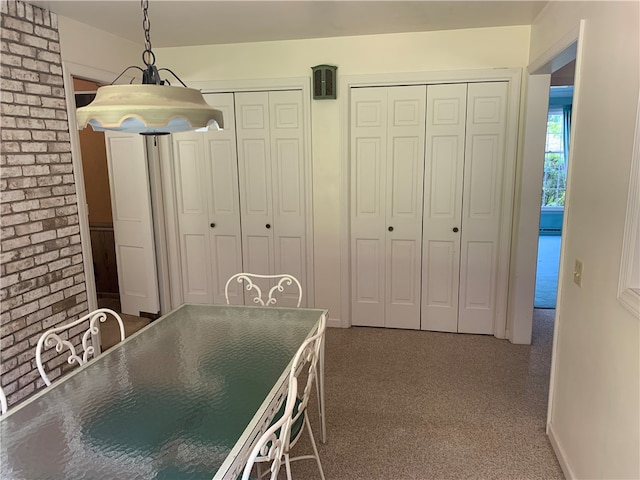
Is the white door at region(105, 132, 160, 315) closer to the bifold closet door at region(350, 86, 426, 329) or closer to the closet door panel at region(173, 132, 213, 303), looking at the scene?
the closet door panel at region(173, 132, 213, 303)

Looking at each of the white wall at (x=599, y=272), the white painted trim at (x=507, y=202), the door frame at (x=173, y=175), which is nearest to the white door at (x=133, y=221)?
the door frame at (x=173, y=175)

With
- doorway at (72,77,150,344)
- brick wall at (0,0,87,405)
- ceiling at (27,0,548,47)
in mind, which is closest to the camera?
→ brick wall at (0,0,87,405)

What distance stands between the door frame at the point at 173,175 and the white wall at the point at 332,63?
0.05 metres

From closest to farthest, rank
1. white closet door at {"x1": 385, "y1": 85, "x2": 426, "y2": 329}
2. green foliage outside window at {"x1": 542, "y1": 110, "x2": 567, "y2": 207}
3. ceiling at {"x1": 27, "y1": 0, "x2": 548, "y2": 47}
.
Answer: ceiling at {"x1": 27, "y1": 0, "x2": 548, "y2": 47}
white closet door at {"x1": 385, "y1": 85, "x2": 426, "y2": 329}
green foliage outside window at {"x1": 542, "y1": 110, "x2": 567, "y2": 207}

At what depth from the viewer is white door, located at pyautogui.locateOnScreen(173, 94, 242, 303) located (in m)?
3.83

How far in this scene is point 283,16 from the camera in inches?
114

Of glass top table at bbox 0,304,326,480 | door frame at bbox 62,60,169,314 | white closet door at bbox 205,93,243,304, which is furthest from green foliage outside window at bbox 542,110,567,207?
glass top table at bbox 0,304,326,480

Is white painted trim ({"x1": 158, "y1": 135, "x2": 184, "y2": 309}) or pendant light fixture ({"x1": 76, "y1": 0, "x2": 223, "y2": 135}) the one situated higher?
pendant light fixture ({"x1": 76, "y1": 0, "x2": 223, "y2": 135})

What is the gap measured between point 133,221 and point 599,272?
351 centimetres

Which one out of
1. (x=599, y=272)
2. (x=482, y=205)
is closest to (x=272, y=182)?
(x=482, y=205)

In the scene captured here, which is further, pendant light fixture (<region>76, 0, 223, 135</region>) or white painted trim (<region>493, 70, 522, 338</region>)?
white painted trim (<region>493, 70, 522, 338</region>)

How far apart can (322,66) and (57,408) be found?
2.91 m

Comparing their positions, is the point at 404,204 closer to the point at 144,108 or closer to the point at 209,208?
the point at 209,208

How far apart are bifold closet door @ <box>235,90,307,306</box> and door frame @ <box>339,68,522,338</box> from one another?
368 mm
